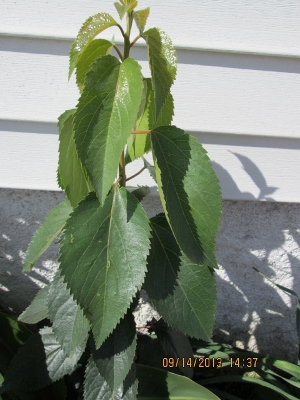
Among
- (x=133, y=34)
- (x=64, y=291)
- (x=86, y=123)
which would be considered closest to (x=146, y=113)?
(x=86, y=123)

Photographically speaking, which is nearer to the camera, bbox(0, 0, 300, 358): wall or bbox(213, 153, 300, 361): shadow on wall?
bbox(0, 0, 300, 358): wall

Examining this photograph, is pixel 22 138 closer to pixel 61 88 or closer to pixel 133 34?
pixel 61 88

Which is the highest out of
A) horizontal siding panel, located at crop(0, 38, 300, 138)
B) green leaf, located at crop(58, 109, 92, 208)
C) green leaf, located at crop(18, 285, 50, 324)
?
horizontal siding panel, located at crop(0, 38, 300, 138)

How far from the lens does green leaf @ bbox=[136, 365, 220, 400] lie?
3.90 feet

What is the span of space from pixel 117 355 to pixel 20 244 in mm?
752

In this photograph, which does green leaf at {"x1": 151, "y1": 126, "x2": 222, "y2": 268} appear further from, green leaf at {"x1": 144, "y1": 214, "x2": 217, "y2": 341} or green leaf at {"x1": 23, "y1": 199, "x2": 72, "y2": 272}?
green leaf at {"x1": 23, "y1": 199, "x2": 72, "y2": 272}

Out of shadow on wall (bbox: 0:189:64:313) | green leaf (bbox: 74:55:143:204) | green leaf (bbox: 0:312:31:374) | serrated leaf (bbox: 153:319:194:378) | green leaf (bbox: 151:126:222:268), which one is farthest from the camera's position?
shadow on wall (bbox: 0:189:64:313)

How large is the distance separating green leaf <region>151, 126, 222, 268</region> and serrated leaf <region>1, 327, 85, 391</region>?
0.59 metres

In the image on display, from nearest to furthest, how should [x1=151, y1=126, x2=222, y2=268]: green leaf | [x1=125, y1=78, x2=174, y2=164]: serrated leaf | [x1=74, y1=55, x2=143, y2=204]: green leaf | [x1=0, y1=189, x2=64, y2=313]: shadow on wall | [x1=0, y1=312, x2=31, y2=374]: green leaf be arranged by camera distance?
[x1=74, y1=55, x2=143, y2=204]: green leaf
[x1=151, y1=126, x2=222, y2=268]: green leaf
[x1=125, y1=78, x2=174, y2=164]: serrated leaf
[x1=0, y1=312, x2=31, y2=374]: green leaf
[x1=0, y1=189, x2=64, y2=313]: shadow on wall

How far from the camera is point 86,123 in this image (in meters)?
0.81

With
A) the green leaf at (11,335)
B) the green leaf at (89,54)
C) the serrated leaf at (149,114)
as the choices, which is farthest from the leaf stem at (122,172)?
the green leaf at (11,335)

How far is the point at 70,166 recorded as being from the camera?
3.18ft
